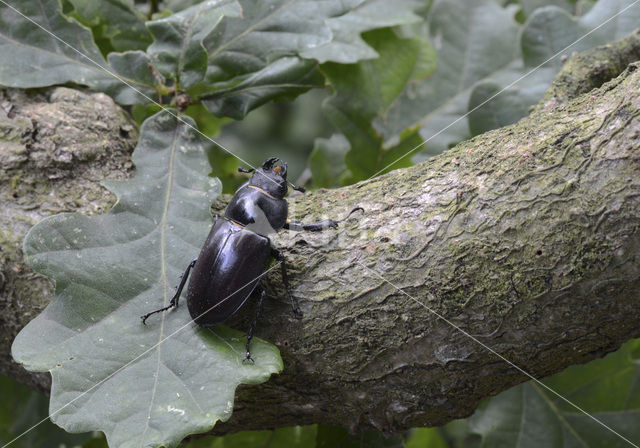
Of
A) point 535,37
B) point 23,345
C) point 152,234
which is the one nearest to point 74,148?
point 152,234

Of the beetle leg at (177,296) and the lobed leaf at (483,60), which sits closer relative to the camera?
the beetle leg at (177,296)

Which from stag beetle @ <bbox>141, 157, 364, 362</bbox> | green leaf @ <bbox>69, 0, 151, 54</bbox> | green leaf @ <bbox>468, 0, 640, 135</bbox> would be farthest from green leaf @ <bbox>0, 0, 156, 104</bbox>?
green leaf @ <bbox>468, 0, 640, 135</bbox>

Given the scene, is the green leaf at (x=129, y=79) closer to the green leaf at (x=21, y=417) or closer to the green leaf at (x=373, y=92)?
the green leaf at (x=373, y=92)

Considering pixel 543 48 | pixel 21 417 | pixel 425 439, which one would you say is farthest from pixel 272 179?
pixel 21 417

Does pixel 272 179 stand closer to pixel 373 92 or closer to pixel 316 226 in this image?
pixel 316 226

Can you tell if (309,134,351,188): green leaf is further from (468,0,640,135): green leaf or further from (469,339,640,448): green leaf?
(469,339,640,448): green leaf

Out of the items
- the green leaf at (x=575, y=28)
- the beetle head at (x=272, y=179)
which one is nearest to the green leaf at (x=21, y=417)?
the beetle head at (x=272, y=179)
